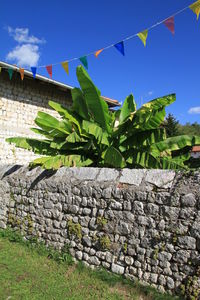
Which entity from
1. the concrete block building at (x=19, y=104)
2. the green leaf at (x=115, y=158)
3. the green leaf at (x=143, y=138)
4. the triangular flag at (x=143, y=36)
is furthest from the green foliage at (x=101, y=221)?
the concrete block building at (x=19, y=104)

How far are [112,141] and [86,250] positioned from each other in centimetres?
222

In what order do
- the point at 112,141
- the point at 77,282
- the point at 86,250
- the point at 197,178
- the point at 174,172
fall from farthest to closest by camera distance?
the point at 112,141 → the point at 86,250 → the point at 77,282 → the point at 174,172 → the point at 197,178

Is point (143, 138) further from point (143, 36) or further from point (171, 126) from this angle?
point (171, 126)

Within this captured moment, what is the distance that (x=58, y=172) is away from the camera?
518 cm

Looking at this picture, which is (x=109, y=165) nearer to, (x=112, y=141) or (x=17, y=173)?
(x=112, y=141)

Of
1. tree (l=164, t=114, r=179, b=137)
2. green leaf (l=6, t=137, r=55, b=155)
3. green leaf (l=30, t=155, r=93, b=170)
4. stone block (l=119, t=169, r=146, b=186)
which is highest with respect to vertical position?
tree (l=164, t=114, r=179, b=137)

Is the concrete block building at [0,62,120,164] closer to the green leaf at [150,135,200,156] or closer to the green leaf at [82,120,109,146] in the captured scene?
the green leaf at [82,120,109,146]

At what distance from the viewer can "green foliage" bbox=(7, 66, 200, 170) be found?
4891mm

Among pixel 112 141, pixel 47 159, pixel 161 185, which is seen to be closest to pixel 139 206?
pixel 161 185

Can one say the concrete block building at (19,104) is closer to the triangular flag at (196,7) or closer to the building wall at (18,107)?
the building wall at (18,107)

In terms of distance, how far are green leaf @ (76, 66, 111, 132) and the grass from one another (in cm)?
276

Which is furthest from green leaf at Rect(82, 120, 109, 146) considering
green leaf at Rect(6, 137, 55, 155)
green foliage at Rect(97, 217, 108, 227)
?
green foliage at Rect(97, 217, 108, 227)

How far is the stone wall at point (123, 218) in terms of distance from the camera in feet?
11.4

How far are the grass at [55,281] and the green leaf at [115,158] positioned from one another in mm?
1851
